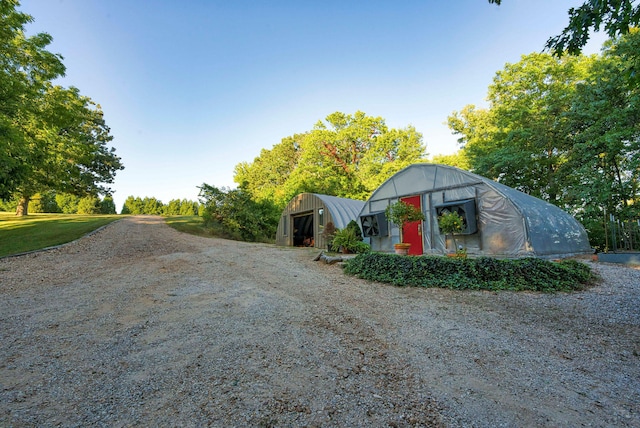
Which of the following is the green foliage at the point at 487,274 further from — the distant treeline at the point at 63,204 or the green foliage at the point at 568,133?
the distant treeline at the point at 63,204

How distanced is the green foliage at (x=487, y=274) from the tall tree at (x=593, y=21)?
4112 mm

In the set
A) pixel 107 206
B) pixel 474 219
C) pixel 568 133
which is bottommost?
pixel 474 219

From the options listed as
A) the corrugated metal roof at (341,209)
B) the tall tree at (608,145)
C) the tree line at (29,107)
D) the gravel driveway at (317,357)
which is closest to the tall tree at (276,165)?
the corrugated metal roof at (341,209)

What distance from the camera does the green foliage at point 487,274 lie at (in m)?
5.61

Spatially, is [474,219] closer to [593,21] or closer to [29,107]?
[593,21]

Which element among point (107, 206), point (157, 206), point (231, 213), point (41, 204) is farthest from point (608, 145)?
point (157, 206)

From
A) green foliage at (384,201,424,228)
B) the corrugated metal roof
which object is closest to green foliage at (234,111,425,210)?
the corrugated metal roof

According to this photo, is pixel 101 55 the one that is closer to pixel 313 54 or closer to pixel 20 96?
pixel 20 96

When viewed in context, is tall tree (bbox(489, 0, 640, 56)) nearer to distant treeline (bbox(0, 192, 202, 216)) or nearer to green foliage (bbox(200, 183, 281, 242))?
green foliage (bbox(200, 183, 281, 242))

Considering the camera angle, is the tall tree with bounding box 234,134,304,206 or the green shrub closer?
the green shrub

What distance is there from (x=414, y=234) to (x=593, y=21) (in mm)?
8503

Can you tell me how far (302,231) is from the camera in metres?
19.3

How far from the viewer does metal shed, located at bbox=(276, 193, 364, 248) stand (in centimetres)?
1530

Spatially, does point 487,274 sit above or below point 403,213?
below
